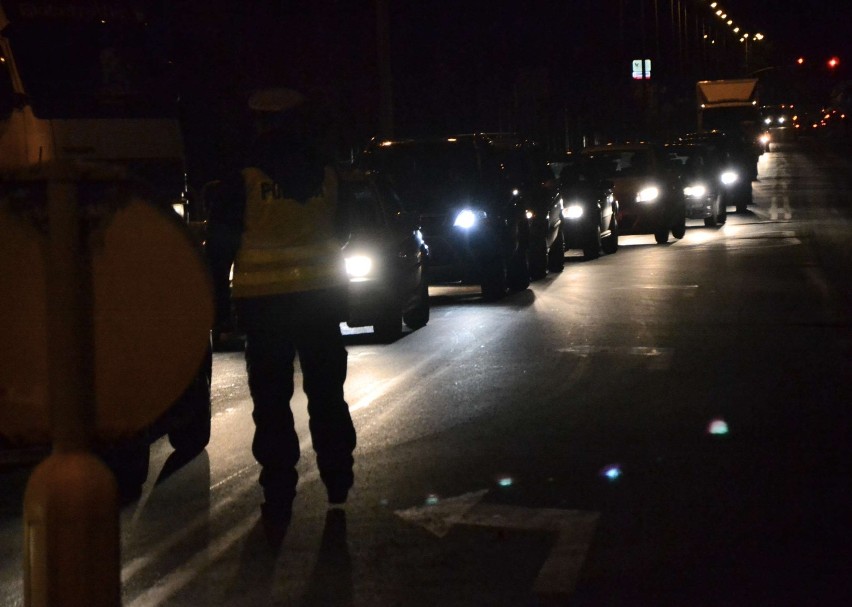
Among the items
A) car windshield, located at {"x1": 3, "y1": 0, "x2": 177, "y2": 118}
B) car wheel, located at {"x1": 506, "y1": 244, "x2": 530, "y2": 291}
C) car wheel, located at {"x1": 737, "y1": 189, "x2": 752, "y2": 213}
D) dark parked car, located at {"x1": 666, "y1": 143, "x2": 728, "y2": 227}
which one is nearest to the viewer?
car windshield, located at {"x1": 3, "y1": 0, "x2": 177, "y2": 118}

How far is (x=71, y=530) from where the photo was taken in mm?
3436

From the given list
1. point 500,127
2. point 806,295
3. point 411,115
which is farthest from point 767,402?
point 500,127

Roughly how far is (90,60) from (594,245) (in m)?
10.5

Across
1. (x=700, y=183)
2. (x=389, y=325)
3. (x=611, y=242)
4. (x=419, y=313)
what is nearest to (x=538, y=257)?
(x=611, y=242)

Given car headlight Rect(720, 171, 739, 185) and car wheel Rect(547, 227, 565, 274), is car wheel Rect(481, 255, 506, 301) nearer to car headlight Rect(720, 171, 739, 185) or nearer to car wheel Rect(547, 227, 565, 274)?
car wheel Rect(547, 227, 565, 274)

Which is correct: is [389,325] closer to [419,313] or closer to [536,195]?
[419,313]

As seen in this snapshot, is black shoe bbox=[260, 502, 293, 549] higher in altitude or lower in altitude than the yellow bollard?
lower

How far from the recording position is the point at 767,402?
10320 mm

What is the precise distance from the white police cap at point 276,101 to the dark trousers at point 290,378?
814 millimetres

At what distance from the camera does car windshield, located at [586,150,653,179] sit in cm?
2744

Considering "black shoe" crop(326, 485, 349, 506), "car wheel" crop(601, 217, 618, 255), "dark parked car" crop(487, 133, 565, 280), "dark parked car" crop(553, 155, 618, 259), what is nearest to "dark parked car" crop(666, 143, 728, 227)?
"car wheel" crop(601, 217, 618, 255)

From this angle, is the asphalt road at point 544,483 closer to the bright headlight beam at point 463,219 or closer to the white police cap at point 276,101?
the white police cap at point 276,101

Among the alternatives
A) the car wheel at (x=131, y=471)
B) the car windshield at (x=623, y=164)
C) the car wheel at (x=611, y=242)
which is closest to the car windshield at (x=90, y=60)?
the car wheel at (x=131, y=471)

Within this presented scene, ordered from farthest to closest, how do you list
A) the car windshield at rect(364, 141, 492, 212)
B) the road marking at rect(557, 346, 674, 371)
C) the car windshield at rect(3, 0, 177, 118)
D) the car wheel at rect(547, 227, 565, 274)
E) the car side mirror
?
the car wheel at rect(547, 227, 565, 274)
the car windshield at rect(364, 141, 492, 212)
the car windshield at rect(3, 0, 177, 118)
the car side mirror
the road marking at rect(557, 346, 674, 371)
